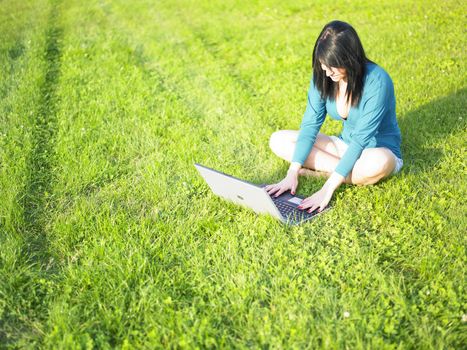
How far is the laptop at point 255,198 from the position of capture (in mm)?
3383

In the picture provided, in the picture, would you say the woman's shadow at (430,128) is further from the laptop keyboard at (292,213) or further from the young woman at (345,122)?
the laptop keyboard at (292,213)

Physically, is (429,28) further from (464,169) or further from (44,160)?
(44,160)

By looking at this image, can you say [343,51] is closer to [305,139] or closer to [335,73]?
[335,73]

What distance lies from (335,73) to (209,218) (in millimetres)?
1435

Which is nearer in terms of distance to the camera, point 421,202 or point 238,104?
point 421,202

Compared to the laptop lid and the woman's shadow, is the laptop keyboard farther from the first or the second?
the woman's shadow

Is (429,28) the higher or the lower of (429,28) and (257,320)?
the lower

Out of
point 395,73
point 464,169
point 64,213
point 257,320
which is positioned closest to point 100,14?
point 395,73

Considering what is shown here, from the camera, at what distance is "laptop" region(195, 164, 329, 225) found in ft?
11.1

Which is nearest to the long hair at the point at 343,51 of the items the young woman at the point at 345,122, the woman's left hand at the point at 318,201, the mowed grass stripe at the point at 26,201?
the young woman at the point at 345,122

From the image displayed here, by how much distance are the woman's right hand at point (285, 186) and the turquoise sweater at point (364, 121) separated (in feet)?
0.47

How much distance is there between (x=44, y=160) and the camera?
485 cm

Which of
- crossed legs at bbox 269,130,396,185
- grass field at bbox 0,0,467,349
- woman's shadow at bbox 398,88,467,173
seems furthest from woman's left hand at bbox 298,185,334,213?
woman's shadow at bbox 398,88,467,173

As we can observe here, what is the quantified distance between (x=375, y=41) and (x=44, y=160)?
5.37 meters
